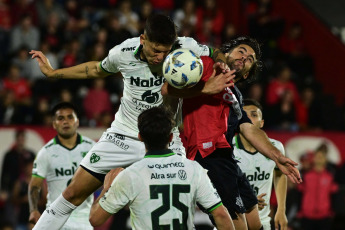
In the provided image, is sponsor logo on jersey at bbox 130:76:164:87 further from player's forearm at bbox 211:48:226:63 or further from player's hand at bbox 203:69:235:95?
player's hand at bbox 203:69:235:95

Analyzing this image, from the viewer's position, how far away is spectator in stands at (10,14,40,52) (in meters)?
14.4

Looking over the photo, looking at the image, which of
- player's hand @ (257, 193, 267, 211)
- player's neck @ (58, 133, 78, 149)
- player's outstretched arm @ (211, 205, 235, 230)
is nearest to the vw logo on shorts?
player's outstretched arm @ (211, 205, 235, 230)

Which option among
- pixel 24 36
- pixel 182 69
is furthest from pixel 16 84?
pixel 182 69

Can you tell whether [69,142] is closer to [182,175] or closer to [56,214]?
[56,214]

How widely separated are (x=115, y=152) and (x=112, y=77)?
7.35m

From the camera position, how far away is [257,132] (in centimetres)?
657

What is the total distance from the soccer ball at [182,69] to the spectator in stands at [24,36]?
8882 millimetres

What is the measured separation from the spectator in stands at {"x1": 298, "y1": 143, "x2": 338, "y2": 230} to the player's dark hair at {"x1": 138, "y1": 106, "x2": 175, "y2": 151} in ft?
26.7

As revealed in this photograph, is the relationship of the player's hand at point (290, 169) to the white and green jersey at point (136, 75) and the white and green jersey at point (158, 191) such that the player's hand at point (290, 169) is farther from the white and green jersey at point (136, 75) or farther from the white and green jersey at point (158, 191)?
the white and green jersey at point (136, 75)

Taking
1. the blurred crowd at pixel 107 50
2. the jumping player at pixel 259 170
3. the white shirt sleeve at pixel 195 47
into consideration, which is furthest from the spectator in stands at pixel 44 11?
the white shirt sleeve at pixel 195 47

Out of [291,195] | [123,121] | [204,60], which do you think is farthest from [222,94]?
[291,195]

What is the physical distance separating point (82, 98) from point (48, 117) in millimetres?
949

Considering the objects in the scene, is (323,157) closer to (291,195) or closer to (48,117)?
(291,195)

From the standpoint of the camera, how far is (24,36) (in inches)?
568
